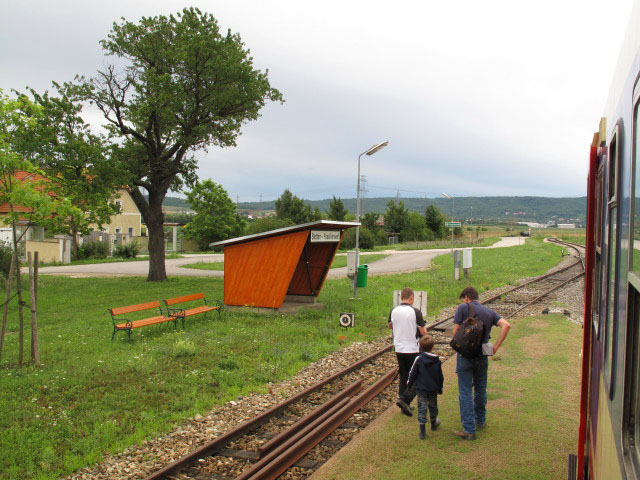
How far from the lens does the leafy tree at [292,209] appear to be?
6575cm

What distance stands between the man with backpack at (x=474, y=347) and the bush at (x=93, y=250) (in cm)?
4267

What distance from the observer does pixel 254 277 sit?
16.2 m

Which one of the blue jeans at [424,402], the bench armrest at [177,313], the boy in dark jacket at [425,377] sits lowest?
the bench armrest at [177,313]

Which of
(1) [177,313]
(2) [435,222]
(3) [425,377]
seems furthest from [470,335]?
(2) [435,222]

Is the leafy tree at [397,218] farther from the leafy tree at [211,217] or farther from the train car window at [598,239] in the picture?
the train car window at [598,239]

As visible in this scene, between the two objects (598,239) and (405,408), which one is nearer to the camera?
(598,239)

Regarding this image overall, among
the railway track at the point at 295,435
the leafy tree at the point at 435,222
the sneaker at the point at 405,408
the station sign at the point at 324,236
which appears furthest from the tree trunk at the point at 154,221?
the leafy tree at the point at 435,222

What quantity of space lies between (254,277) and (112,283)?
40.3 ft

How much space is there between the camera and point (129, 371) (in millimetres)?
9867

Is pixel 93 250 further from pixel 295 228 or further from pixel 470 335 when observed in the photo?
pixel 470 335

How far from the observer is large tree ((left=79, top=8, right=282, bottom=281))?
21.7m

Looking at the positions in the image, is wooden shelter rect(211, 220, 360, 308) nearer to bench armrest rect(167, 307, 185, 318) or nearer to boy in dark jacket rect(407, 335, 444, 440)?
bench armrest rect(167, 307, 185, 318)

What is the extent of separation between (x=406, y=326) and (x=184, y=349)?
18.5 feet

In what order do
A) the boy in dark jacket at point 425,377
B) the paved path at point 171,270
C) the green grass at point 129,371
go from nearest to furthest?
the boy in dark jacket at point 425,377, the green grass at point 129,371, the paved path at point 171,270
